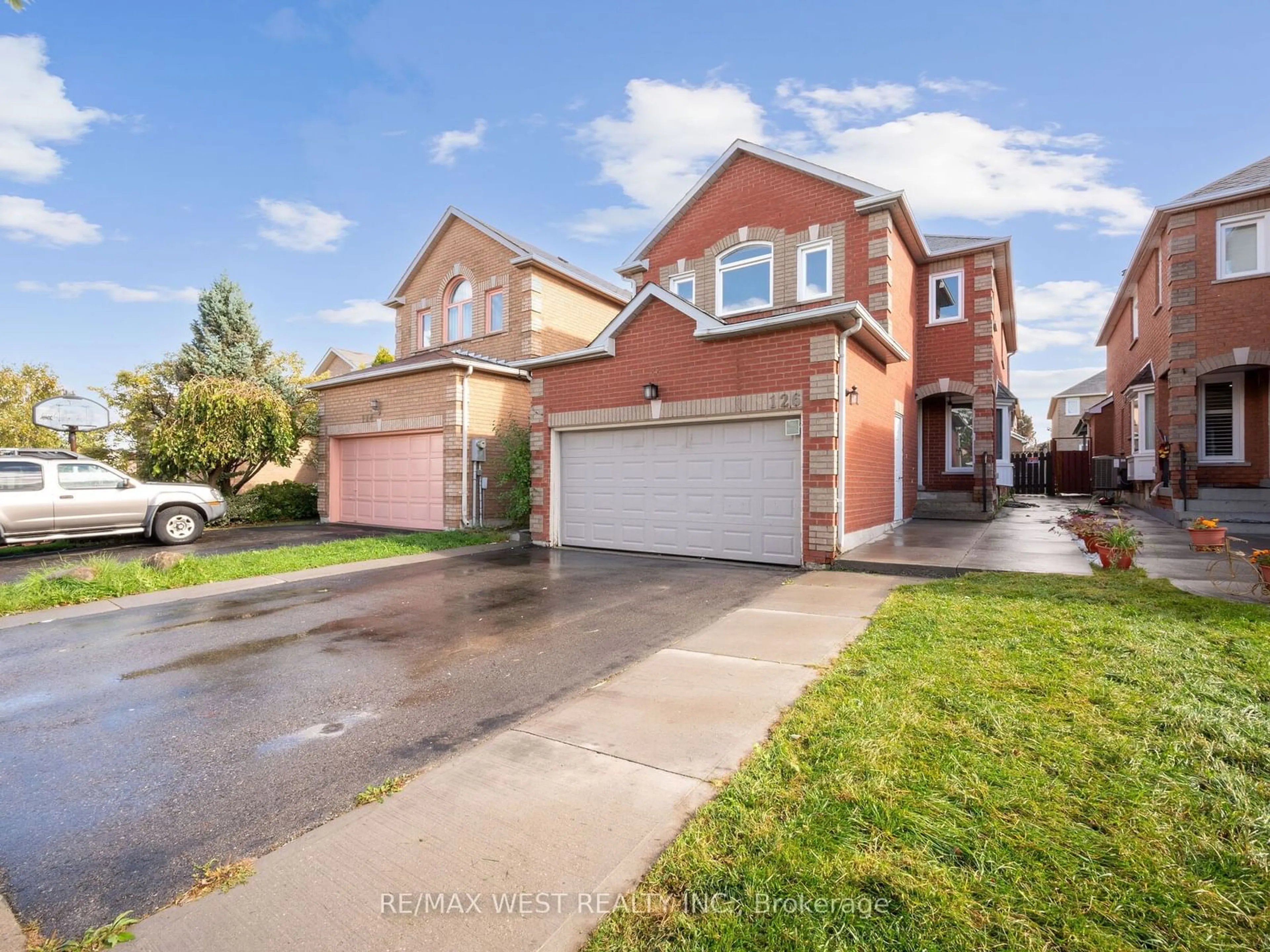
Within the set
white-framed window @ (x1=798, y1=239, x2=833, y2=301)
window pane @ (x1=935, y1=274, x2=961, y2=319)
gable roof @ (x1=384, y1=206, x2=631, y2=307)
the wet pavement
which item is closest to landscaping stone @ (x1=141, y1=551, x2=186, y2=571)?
the wet pavement

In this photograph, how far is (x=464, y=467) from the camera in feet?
43.6

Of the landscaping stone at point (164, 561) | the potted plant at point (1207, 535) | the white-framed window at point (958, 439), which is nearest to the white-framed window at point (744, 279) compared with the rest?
the white-framed window at point (958, 439)

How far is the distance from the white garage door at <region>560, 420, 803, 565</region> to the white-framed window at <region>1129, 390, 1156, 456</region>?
1204 centimetres

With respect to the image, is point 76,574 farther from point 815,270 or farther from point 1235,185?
point 1235,185

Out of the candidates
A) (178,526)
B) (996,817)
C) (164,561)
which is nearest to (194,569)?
(164,561)

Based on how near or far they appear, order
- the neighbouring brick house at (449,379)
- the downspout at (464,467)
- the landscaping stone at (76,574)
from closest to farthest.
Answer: the landscaping stone at (76,574) → the downspout at (464,467) → the neighbouring brick house at (449,379)

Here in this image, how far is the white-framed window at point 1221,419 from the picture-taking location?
502 inches

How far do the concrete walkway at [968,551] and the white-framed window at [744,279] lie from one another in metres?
6.27

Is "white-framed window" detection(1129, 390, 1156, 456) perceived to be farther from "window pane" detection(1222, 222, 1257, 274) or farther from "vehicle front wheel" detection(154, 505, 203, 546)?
"vehicle front wheel" detection(154, 505, 203, 546)

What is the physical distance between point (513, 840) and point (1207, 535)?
1007 centimetres

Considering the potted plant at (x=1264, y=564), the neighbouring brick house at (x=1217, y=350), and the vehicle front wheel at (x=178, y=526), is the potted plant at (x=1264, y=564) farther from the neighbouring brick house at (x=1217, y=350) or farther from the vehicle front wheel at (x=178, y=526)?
the vehicle front wheel at (x=178, y=526)

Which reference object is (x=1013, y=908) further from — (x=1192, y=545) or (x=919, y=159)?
(x=919, y=159)

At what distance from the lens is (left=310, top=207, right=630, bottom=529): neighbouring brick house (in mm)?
13539

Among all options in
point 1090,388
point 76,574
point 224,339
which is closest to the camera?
point 76,574
